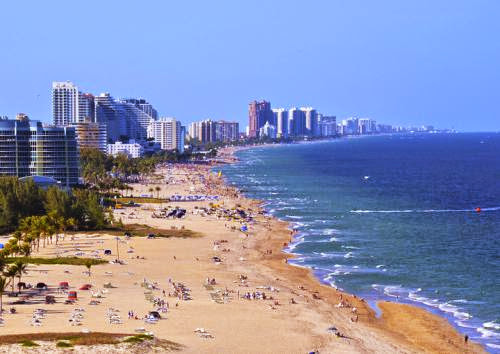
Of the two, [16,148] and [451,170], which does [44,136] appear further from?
[451,170]

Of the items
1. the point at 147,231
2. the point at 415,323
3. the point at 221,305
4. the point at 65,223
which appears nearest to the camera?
the point at 415,323

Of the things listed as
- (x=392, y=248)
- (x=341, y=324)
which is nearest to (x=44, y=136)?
(x=392, y=248)

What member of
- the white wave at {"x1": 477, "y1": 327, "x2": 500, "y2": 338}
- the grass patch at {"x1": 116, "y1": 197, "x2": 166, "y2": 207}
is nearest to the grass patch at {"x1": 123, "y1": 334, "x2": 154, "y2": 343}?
the white wave at {"x1": 477, "y1": 327, "x2": 500, "y2": 338}

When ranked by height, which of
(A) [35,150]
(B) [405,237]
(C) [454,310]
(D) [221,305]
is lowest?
(C) [454,310]

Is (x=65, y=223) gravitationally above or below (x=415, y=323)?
above

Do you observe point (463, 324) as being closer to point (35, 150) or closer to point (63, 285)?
point (63, 285)

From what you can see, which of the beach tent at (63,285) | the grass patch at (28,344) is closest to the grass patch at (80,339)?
the grass patch at (28,344)

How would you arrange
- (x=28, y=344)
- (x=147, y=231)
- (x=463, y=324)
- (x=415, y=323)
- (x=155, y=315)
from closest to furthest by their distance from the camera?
1. (x=28, y=344)
2. (x=155, y=315)
3. (x=463, y=324)
4. (x=415, y=323)
5. (x=147, y=231)

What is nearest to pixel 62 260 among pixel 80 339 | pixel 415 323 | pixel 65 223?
pixel 65 223

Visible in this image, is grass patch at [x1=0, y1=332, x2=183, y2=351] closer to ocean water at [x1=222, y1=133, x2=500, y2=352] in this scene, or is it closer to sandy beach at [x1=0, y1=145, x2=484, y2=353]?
sandy beach at [x1=0, y1=145, x2=484, y2=353]
